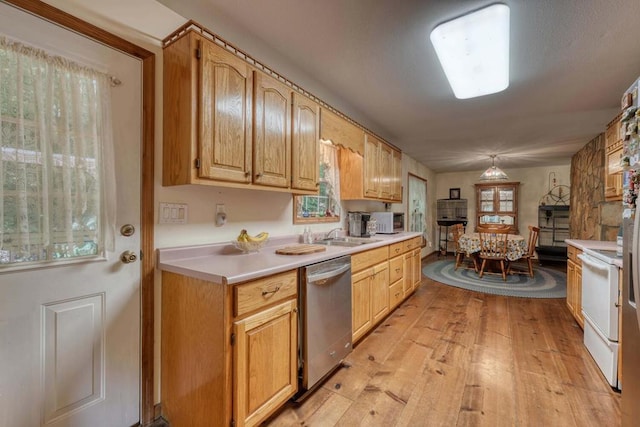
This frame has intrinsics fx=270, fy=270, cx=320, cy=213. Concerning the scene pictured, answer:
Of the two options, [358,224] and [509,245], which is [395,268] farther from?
[509,245]

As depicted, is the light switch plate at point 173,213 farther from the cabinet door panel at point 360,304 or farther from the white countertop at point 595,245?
the white countertop at point 595,245

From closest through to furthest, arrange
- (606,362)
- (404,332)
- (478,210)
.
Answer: (606,362) → (404,332) → (478,210)

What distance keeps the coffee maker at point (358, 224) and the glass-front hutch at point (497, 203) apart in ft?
17.0

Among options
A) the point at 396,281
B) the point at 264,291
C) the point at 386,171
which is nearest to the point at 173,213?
the point at 264,291

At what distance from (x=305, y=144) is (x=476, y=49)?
134 centimetres

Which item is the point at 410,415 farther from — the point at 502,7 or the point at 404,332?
the point at 502,7

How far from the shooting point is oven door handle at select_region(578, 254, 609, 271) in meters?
1.93

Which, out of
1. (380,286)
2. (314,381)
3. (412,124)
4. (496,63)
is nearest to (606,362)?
(380,286)

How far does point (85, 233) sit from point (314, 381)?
1.49m

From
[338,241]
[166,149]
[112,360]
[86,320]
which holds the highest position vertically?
[166,149]

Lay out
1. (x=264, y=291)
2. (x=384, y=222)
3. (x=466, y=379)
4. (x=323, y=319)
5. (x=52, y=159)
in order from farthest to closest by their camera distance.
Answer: (x=384, y=222) → (x=466, y=379) → (x=323, y=319) → (x=264, y=291) → (x=52, y=159)

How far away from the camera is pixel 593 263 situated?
6.94 feet

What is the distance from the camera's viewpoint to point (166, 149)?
4.94ft

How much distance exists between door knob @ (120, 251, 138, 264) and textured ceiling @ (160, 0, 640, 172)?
1413mm
